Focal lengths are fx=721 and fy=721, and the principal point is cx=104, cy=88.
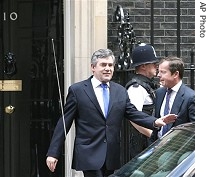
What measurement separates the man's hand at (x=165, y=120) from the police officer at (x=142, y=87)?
609mm

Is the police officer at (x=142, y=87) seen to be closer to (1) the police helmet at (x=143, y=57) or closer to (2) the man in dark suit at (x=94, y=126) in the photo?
(1) the police helmet at (x=143, y=57)

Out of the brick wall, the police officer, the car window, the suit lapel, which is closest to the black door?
the brick wall

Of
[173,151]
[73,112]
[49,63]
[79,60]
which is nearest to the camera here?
[173,151]

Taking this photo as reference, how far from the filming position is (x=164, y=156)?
4617mm

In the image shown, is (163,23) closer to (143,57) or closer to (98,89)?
(143,57)

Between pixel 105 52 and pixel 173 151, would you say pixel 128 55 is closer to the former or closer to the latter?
pixel 105 52

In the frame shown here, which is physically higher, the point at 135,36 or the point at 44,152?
the point at 135,36

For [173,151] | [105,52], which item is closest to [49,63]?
[105,52]

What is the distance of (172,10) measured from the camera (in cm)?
892

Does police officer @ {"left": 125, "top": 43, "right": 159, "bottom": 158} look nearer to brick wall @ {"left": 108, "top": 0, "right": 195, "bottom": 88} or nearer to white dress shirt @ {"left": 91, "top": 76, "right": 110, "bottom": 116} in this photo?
white dress shirt @ {"left": 91, "top": 76, "right": 110, "bottom": 116}

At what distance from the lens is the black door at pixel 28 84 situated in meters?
9.05

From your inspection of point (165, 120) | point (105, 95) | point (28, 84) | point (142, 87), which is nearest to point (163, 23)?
point (28, 84)

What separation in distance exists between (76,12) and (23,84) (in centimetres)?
123

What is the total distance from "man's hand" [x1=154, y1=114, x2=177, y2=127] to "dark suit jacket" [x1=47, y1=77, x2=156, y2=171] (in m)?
0.16
